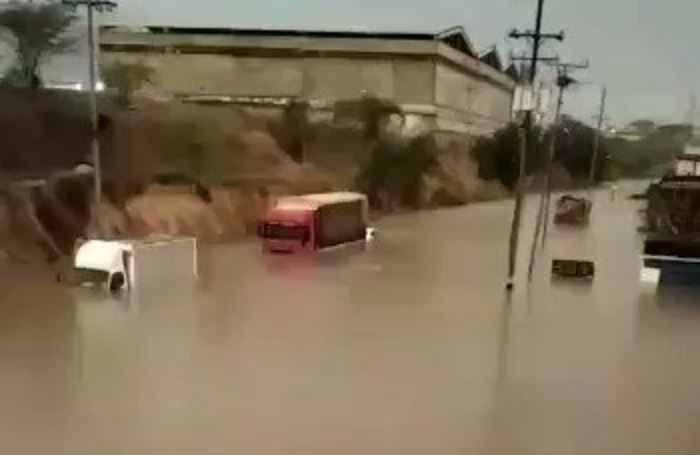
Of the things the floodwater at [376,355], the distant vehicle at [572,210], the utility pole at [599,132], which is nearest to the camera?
the floodwater at [376,355]

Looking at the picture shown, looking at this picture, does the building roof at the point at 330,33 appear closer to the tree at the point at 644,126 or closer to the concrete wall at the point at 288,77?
the concrete wall at the point at 288,77

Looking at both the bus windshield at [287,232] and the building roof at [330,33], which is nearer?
the building roof at [330,33]

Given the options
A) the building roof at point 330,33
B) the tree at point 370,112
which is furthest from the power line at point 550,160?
the tree at point 370,112

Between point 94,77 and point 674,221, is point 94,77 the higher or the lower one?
the higher one

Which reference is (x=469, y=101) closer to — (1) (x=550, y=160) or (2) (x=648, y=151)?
(1) (x=550, y=160)

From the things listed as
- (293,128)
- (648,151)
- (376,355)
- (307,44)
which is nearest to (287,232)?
(293,128)

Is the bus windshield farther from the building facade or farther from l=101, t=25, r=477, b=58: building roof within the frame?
l=101, t=25, r=477, b=58: building roof
